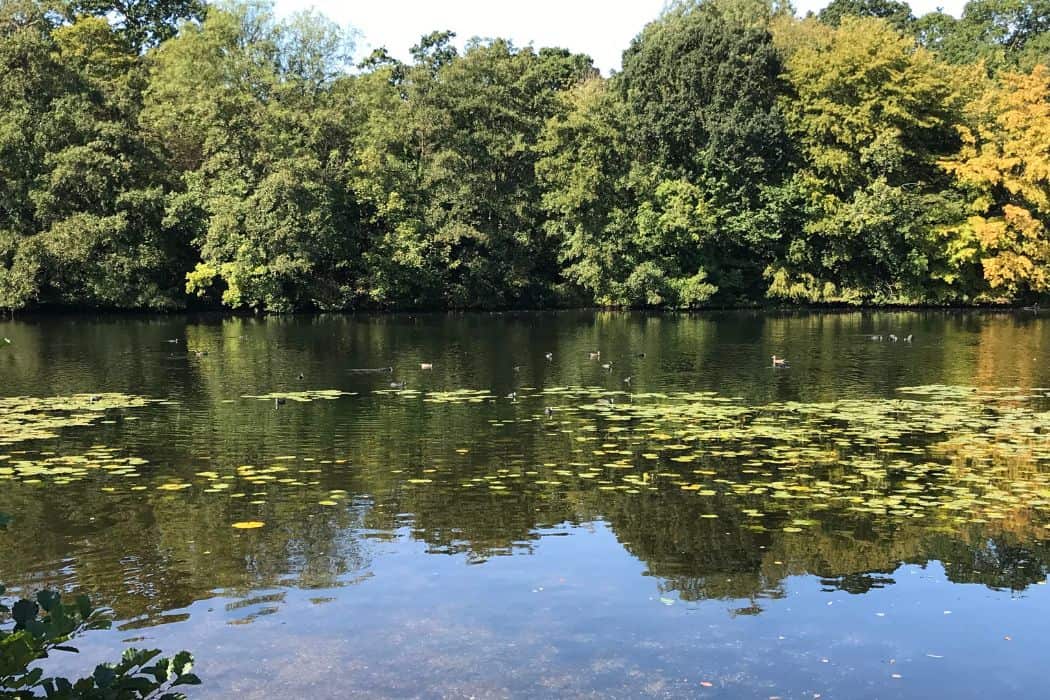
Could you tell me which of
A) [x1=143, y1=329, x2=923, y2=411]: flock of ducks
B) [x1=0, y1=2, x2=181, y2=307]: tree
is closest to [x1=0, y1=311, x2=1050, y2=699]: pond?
[x1=143, y1=329, x2=923, y2=411]: flock of ducks

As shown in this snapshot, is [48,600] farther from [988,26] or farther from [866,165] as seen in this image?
[988,26]

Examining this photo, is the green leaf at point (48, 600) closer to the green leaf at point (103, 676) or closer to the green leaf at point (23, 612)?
the green leaf at point (23, 612)

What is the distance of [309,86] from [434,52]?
7.03 metres

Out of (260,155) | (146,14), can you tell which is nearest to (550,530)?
(260,155)

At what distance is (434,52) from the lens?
54.7 m

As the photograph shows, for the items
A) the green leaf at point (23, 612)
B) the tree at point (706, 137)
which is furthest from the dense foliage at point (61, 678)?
the tree at point (706, 137)

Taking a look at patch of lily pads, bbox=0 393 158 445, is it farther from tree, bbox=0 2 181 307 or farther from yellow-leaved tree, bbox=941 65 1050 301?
yellow-leaved tree, bbox=941 65 1050 301

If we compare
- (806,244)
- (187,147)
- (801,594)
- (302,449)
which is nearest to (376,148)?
(187,147)

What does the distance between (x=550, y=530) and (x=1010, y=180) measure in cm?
4939

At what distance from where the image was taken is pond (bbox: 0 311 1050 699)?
7375 mm

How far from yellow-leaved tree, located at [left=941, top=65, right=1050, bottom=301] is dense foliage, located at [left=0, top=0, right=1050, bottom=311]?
13 centimetres

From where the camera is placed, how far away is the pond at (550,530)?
24.2 feet

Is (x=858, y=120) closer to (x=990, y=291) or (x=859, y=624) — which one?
(x=990, y=291)

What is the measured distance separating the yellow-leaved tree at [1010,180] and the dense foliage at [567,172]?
0.13 m
